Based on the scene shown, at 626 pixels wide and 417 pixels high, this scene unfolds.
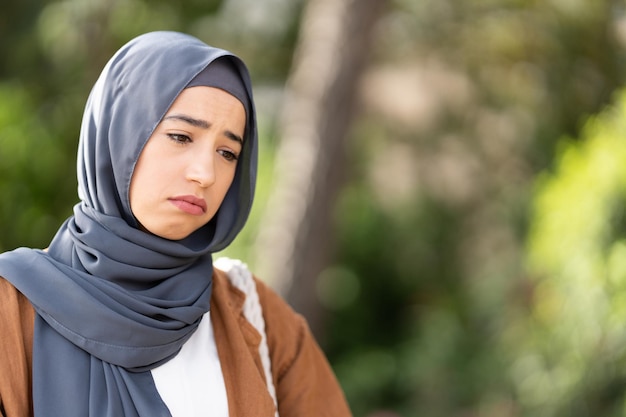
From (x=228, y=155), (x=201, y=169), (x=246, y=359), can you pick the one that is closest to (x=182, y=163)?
(x=201, y=169)

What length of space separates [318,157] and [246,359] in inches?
124

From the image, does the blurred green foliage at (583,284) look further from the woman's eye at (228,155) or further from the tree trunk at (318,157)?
the woman's eye at (228,155)

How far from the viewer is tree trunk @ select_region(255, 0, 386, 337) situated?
5.03m

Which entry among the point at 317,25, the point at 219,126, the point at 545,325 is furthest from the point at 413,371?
the point at 219,126

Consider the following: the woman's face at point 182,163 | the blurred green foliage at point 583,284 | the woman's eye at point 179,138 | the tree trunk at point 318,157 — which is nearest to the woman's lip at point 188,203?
the woman's face at point 182,163

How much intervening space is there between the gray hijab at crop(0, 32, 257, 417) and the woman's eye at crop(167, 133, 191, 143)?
0.16ft

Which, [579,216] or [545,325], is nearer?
[579,216]

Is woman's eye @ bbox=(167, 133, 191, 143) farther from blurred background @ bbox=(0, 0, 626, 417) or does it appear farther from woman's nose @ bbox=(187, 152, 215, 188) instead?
blurred background @ bbox=(0, 0, 626, 417)

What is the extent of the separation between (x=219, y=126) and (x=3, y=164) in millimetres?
4153

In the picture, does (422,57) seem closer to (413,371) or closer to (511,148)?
(511,148)

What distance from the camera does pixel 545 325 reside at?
4328 millimetres

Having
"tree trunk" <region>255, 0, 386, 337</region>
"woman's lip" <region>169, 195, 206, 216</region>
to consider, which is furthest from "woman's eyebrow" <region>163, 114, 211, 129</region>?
"tree trunk" <region>255, 0, 386, 337</region>

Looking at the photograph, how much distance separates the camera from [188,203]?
6.14ft

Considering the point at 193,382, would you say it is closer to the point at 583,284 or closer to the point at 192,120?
the point at 192,120
